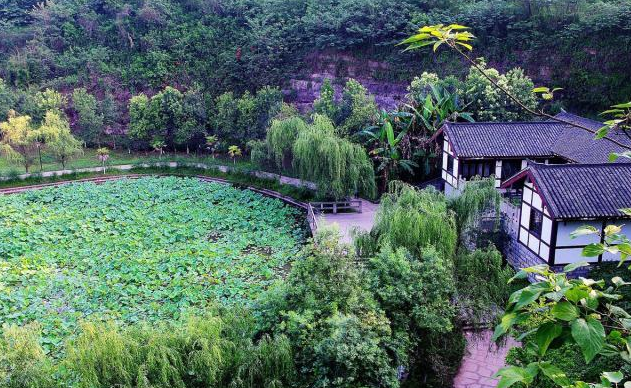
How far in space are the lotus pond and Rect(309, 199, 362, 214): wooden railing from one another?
2.76 ft

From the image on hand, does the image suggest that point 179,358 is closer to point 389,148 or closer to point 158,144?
point 389,148

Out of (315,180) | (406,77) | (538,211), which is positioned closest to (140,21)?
(406,77)

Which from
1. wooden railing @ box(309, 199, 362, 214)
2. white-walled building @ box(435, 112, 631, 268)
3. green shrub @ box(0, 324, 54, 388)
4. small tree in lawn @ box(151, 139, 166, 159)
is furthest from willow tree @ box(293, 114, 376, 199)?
green shrub @ box(0, 324, 54, 388)

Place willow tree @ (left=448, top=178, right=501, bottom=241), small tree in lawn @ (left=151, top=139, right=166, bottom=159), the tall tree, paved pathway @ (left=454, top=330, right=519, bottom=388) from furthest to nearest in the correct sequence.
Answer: the tall tree, small tree in lawn @ (left=151, top=139, right=166, bottom=159), willow tree @ (left=448, top=178, right=501, bottom=241), paved pathway @ (left=454, top=330, right=519, bottom=388)

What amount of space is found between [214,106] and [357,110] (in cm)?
1153

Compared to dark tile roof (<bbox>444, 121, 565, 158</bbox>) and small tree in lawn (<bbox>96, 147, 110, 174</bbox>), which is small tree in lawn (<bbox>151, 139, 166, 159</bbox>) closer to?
small tree in lawn (<bbox>96, 147, 110, 174</bbox>)

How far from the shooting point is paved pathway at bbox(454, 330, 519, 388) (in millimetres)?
10812

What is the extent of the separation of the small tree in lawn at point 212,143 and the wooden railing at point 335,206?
406 inches

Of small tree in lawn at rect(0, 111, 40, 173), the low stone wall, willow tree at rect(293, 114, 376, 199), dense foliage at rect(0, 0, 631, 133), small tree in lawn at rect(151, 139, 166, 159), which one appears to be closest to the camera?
willow tree at rect(293, 114, 376, 199)

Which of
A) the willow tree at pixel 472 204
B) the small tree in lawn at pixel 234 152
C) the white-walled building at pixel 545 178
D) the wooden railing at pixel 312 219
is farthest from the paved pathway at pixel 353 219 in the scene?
the small tree in lawn at pixel 234 152

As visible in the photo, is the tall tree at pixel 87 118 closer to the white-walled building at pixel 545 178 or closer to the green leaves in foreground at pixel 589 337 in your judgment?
the white-walled building at pixel 545 178

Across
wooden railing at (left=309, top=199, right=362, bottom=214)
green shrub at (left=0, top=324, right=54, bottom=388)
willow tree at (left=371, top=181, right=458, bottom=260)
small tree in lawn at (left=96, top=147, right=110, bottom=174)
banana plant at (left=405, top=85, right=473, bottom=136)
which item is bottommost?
wooden railing at (left=309, top=199, right=362, bottom=214)

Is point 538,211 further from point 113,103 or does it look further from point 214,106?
point 113,103

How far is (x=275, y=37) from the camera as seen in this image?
32.8 meters
